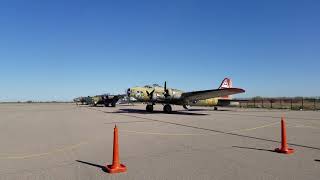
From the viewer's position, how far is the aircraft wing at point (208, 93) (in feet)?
84.2

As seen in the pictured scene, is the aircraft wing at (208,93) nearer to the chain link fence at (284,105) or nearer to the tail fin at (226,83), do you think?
the tail fin at (226,83)

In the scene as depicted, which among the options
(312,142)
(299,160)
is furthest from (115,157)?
(312,142)

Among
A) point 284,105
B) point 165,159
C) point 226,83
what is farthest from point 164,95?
point 284,105

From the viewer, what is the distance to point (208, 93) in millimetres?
28016

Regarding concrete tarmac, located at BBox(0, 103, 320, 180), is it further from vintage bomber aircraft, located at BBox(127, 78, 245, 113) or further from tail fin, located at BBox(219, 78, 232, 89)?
tail fin, located at BBox(219, 78, 232, 89)

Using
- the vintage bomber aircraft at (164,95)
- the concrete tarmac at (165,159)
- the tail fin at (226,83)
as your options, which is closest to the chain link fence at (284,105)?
the tail fin at (226,83)

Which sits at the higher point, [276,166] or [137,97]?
[137,97]

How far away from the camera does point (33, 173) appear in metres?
5.99

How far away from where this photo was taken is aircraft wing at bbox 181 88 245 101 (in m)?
25.7

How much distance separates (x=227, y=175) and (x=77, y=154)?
4335 mm

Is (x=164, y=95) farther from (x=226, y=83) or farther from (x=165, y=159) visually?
(x=165, y=159)

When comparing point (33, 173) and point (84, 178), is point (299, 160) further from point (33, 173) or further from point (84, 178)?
Result: point (33, 173)

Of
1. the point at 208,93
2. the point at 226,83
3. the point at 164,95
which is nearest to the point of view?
the point at 208,93

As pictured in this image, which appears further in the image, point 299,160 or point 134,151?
point 134,151
